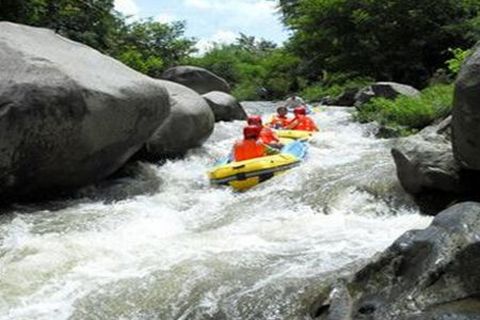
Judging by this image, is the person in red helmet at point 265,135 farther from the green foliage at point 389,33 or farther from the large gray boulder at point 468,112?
the green foliage at point 389,33

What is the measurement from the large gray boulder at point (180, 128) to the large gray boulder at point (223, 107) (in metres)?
3.06

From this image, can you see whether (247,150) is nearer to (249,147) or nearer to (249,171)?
(249,147)

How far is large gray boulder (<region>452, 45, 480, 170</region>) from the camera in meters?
5.69

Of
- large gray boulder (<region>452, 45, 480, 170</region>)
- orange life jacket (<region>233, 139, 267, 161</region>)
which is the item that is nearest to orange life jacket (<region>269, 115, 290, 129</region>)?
orange life jacket (<region>233, 139, 267, 161</region>)

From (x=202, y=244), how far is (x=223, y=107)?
30.8 ft

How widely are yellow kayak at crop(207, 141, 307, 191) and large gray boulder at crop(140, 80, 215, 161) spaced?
4.81 feet

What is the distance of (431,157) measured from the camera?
6.98m

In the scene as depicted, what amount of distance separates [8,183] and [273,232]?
3227mm

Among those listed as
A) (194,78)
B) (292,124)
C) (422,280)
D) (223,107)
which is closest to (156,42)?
(194,78)

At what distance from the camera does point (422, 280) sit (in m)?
3.69

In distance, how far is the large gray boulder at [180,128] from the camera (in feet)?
34.7

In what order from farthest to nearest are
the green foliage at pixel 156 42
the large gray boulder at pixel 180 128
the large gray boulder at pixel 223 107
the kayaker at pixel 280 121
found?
the green foliage at pixel 156 42 < the large gray boulder at pixel 223 107 < the kayaker at pixel 280 121 < the large gray boulder at pixel 180 128

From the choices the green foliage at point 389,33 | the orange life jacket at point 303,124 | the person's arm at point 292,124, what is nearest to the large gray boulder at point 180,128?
the person's arm at point 292,124

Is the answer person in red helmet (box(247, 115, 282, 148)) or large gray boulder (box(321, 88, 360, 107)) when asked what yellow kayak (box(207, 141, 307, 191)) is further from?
large gray boulder (box(321, 88, 360, 107))
